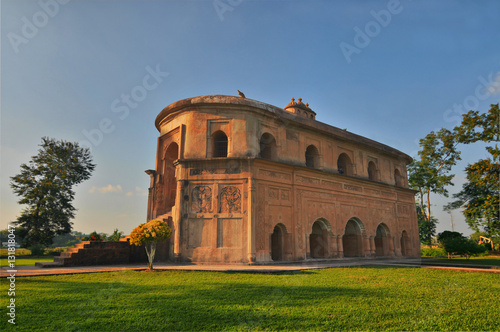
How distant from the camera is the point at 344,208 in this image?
17.4 meters

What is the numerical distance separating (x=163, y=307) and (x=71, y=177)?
23.1 m

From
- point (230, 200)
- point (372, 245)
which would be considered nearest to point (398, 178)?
point (372, 245)

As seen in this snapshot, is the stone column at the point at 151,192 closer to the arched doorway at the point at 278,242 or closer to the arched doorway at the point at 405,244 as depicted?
the arched doorway at the point at 278,242

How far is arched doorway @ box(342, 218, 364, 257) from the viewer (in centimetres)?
1814

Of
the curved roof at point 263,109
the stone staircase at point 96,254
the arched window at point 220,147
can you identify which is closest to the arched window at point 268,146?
the curved roof at point 263,109

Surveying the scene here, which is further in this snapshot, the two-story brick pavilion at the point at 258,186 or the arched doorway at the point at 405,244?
the arched doorway at the point at 405,244

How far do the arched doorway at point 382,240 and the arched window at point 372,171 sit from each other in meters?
3.07

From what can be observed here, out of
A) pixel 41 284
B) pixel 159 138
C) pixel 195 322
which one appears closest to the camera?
pixel 195 322

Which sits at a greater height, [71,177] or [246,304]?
[71,177]

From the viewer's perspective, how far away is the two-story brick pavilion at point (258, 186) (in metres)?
13.6

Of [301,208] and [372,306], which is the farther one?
[301,208]

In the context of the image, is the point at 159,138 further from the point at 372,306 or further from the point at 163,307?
the point at 372,306

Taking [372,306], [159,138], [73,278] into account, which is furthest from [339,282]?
[159,138]

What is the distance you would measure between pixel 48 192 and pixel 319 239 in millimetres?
19533
